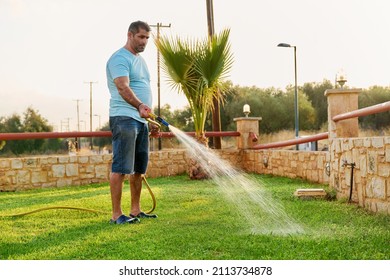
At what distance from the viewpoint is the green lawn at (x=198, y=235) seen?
2854 mm

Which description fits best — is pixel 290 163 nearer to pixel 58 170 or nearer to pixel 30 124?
pixel 58 170

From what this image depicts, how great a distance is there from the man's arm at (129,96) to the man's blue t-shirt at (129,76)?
0.05m

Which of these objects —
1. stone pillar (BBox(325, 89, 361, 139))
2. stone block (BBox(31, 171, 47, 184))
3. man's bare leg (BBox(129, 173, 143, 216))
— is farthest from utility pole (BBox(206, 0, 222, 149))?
man's bare leg (BBox(129, 173, 143, 216))

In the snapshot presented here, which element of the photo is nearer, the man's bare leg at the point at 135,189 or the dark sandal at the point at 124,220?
the dark sandal at the point at 124,220

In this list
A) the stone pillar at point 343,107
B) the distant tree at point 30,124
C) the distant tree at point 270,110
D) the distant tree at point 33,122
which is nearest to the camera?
the stone pillar at point 343,107

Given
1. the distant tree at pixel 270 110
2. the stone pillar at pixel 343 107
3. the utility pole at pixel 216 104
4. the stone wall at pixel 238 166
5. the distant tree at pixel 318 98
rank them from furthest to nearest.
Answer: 1. the distant tree at pixel 318 98
2. the distant tree at pixel 270 110
3. the utility pole at pixel 216 104
4. the stone pillar at pixel 343 107
5. the stone wall at pixel 238 166

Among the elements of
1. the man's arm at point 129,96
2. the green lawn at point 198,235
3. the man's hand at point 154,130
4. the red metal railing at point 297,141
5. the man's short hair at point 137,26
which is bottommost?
the green lawn at point 198,235

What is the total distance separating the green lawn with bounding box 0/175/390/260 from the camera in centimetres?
285

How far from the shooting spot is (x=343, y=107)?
16.5ft

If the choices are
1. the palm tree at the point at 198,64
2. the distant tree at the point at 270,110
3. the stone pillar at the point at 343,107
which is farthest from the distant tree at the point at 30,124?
the stone pillar at the point at 343,107

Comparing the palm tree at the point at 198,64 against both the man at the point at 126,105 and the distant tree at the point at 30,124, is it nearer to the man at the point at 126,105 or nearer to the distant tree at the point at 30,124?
the man at the point at 126,105

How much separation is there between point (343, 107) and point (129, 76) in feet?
7.24

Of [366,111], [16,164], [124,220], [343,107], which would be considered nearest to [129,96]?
[124,220]

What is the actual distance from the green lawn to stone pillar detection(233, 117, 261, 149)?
147 inches
